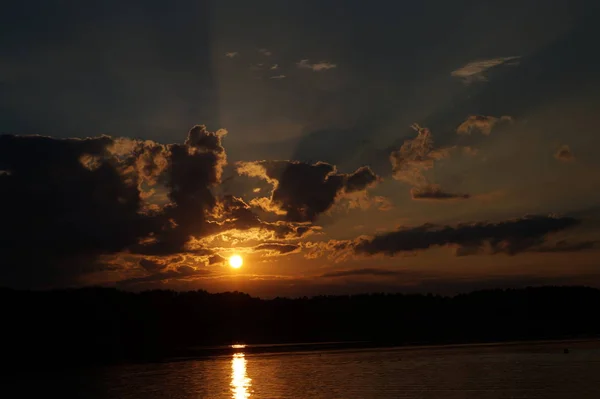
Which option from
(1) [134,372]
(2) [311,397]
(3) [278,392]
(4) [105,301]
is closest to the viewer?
(2) [311,397]

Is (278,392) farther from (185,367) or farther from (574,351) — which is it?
(574,351)

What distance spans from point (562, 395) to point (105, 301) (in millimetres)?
145245

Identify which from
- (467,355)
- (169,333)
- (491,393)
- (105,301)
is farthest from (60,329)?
(491,393)

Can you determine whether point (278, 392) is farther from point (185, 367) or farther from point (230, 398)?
point (185, 367)

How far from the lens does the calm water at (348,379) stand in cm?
5900

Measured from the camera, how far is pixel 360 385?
213 feet

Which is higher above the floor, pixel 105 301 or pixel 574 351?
pixel 105 301

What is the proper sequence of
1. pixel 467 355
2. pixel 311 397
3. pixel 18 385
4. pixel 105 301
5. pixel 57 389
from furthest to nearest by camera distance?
pixel 105 301 < pixel 467 355 < pixel 18 385 < pixel 57 389 < pixel 311 397

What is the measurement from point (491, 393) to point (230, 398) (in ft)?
71.2

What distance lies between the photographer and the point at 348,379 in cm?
7075

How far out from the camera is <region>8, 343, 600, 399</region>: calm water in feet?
194

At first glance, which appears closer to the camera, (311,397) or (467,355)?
(311,397)

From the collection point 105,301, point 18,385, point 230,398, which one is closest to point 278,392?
point 230,398

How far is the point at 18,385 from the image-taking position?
253ft
